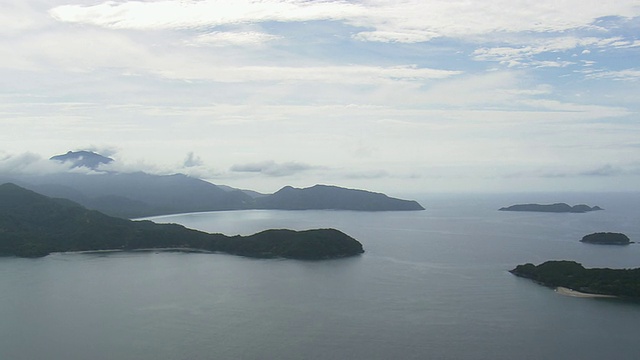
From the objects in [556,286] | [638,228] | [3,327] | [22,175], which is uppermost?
[22,175]

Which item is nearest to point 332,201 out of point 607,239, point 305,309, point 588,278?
point 607,239

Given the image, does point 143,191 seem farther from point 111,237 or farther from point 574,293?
point 574,293

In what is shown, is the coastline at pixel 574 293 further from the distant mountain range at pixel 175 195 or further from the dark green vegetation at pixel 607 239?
the distant mountain range at pixel 175 195

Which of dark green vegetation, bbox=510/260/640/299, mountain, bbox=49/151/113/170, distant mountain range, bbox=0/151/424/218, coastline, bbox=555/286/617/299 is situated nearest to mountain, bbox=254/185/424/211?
distant mountain range, bbox=0/151/424/218

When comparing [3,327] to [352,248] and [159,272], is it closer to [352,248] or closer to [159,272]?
[159,272]

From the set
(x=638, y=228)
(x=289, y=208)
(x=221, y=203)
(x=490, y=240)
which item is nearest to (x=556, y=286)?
(x=490, y=240)

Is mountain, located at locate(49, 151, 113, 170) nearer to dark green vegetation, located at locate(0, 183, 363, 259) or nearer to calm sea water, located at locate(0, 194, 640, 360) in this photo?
dark green vegetation, located at locate(0, 183, 363, 259)

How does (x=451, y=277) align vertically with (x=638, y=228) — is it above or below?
below
